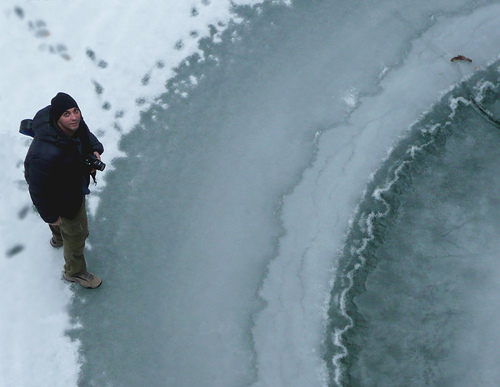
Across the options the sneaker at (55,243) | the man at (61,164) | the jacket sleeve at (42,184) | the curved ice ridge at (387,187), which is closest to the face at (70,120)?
the man at (61,164)

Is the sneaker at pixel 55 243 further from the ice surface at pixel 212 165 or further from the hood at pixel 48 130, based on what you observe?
the hood at pixel 48 130

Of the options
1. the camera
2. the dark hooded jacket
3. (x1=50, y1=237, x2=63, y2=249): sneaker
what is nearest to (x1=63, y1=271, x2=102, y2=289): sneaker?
(x1=50, y1=237, x2=63, y2=249): sneaker

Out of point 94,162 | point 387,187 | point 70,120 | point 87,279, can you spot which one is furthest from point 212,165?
point 70,120

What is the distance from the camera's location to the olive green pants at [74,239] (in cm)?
361

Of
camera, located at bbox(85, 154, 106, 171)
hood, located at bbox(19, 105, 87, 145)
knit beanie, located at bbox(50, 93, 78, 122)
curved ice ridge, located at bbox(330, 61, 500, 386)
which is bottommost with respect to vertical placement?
curved ice ridge, located at bbox(330, 61, 500, 386)

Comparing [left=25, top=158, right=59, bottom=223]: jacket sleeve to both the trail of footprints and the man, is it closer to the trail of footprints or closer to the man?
the man

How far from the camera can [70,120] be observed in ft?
10.6

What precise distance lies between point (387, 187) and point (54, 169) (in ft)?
8.33

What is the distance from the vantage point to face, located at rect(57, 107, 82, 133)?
→ 10.5ft

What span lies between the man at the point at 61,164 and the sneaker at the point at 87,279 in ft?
1.13

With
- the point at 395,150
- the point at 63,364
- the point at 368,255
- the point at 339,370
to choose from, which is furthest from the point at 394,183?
the point at 63,364

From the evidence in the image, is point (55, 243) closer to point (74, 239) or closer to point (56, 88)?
point (74, 239)

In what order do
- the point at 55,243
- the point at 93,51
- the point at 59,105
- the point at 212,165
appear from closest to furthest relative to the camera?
the point at 59,105 → the point at 55,243 → the point at 212,165 → the point at 93,51

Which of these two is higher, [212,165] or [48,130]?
[48,130]
